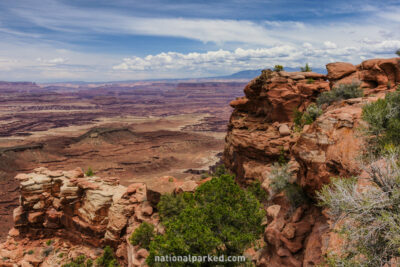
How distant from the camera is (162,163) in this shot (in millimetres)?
76812

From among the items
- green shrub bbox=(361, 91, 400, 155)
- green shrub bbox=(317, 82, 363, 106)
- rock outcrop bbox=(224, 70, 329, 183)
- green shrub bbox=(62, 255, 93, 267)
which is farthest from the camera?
rock outcrop bbox=(224, 70, 329, 183)

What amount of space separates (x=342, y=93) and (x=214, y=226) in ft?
47.1

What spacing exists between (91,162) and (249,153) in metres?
67.5

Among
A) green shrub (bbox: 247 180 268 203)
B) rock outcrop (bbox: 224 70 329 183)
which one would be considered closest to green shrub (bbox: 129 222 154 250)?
green shrub (bbox: 247 180 268 203)

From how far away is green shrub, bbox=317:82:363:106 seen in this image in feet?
55.0

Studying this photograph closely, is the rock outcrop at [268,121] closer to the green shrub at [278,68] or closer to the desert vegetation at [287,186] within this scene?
the green shrub at [278,68]

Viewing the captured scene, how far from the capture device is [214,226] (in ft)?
35.0

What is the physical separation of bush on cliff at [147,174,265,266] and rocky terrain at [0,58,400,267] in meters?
1.42

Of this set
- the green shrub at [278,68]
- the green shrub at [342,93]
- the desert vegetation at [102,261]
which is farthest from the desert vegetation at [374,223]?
the green shrub at [278,68]

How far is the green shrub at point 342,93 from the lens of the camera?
55.0ft

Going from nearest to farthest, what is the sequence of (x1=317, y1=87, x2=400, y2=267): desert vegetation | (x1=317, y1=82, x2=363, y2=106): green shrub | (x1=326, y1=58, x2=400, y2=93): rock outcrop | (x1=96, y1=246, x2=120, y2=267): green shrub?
(x1=317, y1=87, x2=400, y2=267): desert vegetation
(x1=317, y1=82, x2=363, y2=106): green shrub
(x1=326, y1=58, x2=400, y2=93): rock outcrop
(x1=96, y1=246, x2=120, y2=267): green shrub

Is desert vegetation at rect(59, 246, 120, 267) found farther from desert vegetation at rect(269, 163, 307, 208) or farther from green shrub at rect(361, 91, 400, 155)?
green shrub at rect(361, 91, 400, 155)

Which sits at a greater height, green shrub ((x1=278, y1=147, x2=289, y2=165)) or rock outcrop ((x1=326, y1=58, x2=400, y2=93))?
rock outcrop ((x1=326, y1=58, x2=400, y2=93))

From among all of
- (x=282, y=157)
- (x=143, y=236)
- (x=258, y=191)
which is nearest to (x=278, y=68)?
(x=282, y=157)
